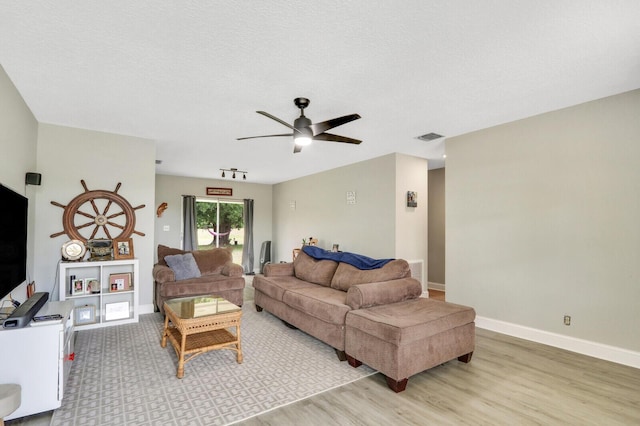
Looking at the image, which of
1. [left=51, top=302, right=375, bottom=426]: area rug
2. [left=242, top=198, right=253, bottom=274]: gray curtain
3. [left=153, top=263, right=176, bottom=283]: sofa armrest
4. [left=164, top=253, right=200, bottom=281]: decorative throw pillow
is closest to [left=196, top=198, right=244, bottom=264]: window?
[left=242, top=198, right=253, bottom=274]: gray curtain

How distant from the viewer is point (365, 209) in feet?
19.6

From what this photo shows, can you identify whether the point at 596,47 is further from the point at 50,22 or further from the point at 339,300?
the point at 50,22

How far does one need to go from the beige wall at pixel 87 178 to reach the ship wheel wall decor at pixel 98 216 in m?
0.06

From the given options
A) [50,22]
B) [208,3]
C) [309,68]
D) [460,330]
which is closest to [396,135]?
[309,68]

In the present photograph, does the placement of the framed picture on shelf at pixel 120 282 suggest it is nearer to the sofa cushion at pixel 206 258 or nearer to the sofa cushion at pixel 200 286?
the sofa cushion at pixel 200 286

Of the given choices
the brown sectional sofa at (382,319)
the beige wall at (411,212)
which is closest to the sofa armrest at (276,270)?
the brown sectional sofa at (382,319)

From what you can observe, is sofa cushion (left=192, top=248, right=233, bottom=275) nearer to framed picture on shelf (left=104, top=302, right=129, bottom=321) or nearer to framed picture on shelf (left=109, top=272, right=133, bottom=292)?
framed picture on shelf (left=109, top=272, right=133, bottom=292)

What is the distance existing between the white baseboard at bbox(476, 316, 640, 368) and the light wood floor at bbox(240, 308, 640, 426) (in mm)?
94

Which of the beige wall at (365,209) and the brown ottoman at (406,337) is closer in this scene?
the brown ottoman at (406,337)

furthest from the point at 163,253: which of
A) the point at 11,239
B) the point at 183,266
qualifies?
the point at 11,239

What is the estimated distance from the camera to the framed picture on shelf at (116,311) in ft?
13.7

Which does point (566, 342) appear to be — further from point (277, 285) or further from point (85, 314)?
point (85, 314)

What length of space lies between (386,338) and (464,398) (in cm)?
73

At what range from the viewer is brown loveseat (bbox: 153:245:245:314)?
452 centimetres
